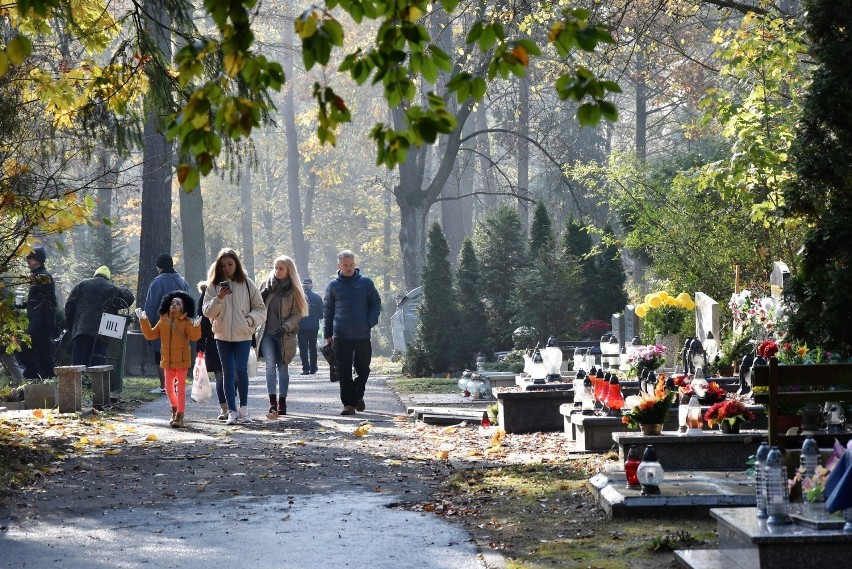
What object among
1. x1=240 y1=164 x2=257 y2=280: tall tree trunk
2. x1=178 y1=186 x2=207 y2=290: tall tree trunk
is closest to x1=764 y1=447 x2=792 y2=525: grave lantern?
x1=178 y1=186 x2=207 y2=290: tall tree trunk

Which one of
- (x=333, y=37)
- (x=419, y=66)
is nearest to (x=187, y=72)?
(x=333, y=37)

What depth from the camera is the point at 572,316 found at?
1011 inches

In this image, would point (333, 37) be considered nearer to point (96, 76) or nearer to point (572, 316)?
point (96, 76)

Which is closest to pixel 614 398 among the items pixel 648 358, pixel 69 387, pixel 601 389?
pixel 601 389

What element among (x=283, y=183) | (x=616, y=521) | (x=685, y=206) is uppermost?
(x=283, y=183)

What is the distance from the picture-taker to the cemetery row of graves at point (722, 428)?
5867 millimetres

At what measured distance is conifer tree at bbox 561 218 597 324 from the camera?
2606 centimetres

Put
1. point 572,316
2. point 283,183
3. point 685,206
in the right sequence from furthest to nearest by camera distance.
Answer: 1. point 283,183
2. point 572,316
3. point 685,206

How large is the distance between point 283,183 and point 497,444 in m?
74.4

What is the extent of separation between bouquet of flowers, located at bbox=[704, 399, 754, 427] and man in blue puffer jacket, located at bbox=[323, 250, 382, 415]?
716cm

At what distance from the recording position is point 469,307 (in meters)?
27.8

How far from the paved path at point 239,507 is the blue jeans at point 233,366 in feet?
2.77

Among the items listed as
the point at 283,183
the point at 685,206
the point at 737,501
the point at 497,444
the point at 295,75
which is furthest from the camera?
the point at 283,183

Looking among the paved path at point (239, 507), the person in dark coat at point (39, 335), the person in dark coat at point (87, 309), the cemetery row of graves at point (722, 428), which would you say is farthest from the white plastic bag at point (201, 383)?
the person in dark coat at point (39, 335)
